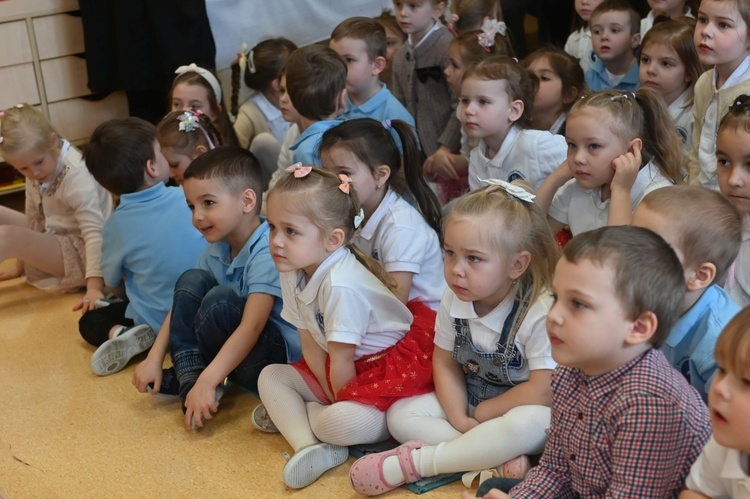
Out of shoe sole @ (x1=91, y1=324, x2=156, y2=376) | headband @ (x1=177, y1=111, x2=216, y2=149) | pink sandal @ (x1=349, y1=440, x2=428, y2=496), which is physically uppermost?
headband @ (x1=177, y1=111, x2=216, y2=149)

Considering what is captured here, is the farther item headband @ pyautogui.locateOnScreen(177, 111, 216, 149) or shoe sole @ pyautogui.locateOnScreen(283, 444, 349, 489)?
headband @ pyautogui.locateOnScreen(177, 111, 216, 149)

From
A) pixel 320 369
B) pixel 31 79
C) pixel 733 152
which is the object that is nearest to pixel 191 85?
pixel 31 79

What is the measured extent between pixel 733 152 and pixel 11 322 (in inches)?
85.3

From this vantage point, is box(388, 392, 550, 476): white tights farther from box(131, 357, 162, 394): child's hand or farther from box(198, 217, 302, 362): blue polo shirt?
box(131, 357, 162, 394): child's hand

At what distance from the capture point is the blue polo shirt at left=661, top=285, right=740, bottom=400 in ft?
5.35

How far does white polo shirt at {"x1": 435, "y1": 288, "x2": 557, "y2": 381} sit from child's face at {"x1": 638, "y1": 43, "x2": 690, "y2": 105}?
117 centimetres

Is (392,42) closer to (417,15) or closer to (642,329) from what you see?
(417,15)

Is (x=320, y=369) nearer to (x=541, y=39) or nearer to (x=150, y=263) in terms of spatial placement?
(x=150, y=263)

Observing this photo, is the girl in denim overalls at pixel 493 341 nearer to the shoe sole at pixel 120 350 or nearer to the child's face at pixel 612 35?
the shoe sole at pixel 120 350

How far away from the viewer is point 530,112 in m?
2.61

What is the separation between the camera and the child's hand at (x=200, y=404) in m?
2.09

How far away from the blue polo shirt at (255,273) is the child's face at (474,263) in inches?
22.3

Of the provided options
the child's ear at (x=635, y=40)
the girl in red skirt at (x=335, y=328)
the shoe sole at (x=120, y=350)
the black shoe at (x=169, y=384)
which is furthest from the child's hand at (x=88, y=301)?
the child's ear at (x=635, y=40)

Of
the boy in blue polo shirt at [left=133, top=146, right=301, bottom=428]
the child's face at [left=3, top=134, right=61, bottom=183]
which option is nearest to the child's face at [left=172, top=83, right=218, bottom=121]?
the child's face at [left=3, top=134, right=61, bottom=183]
